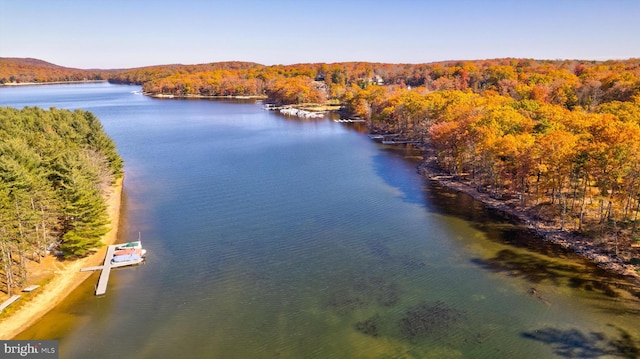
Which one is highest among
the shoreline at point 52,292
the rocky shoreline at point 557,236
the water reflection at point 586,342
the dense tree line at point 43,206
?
the dense tree line at point 43,206

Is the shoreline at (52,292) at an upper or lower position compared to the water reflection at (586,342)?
upper

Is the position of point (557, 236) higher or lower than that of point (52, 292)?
higher

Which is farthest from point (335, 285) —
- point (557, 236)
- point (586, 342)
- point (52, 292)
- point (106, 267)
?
point (557, 236)

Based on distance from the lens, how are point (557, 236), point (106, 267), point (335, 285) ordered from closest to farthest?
point (335, 285), point (106, 267), point (557, 236)

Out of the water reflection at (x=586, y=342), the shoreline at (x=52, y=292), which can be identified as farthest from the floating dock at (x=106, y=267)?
the water reflection at (x=586, y=342)

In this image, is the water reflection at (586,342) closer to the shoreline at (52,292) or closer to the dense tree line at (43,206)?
the shoreline at (52,292)

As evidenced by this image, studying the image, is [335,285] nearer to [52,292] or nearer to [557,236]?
[52,292]

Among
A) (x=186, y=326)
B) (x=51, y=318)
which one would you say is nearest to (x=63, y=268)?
(x=51, y=318)
